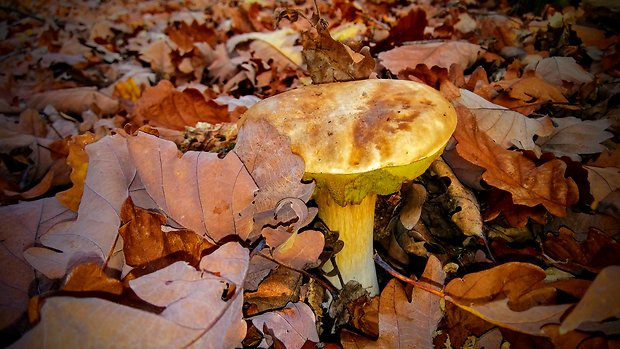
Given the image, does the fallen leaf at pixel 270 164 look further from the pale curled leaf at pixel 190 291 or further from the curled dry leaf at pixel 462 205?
the curled dry leaf at pixel 462 205

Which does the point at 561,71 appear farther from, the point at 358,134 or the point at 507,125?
the point at 358,134

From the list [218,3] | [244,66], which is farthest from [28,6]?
[244,66]

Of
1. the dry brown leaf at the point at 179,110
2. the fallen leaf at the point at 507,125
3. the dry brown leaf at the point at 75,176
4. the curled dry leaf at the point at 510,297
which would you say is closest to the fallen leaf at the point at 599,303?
the curled dry leaf at the point at 510,297

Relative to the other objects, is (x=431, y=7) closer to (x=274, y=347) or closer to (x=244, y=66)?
(x=244, y=66)

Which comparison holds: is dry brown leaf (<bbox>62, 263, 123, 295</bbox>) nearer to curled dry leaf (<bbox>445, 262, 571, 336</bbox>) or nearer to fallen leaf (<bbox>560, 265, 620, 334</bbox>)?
curled dry leaf (<bbox>445, 262, 571, 336</bbox>)

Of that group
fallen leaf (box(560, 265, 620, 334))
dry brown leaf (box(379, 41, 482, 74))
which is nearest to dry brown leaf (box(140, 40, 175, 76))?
dry brown leaf (box(379, 41, 482, 74))
